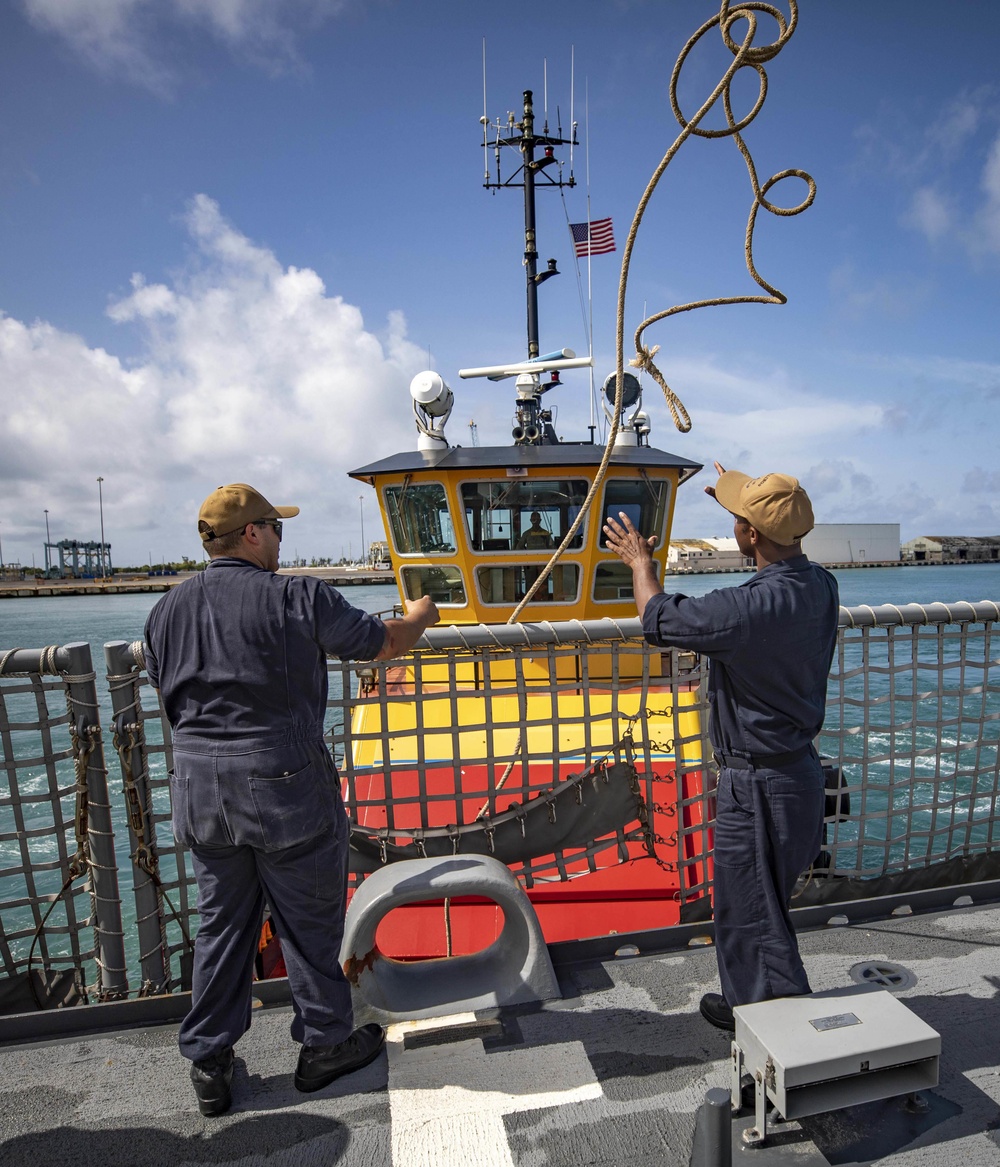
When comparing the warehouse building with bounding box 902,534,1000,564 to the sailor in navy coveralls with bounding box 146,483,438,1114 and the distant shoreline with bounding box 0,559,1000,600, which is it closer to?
the distant shoreline with bounding box 0,559,1000,600

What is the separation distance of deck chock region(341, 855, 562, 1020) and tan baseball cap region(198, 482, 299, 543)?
3.99 ft

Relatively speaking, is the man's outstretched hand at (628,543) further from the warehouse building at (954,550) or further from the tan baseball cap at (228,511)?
the warehouse building at (954,550)

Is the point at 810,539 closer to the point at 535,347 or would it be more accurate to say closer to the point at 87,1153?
the point at 535,347

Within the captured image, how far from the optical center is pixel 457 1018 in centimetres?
245

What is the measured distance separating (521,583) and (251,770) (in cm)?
580

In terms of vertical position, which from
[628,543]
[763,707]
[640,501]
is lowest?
[763,707]

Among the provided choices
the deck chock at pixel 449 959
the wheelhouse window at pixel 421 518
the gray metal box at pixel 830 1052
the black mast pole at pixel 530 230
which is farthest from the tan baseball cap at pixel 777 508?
the black mast pole at pixel 530 230

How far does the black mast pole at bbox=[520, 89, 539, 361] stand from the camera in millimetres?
10344

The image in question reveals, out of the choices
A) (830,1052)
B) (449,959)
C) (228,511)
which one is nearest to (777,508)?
Result: (830,1052)

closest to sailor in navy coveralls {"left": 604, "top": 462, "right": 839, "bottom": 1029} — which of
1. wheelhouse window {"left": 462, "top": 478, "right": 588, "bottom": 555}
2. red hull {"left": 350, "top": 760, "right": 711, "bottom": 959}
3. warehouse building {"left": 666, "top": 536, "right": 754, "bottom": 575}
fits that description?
red hull {"left": 350, "top": 760, "right": 711, "bottom": 959}

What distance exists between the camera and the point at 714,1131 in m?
1.41

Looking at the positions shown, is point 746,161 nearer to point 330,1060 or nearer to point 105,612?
point 330,1060

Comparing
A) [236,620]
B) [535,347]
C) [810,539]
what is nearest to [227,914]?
[236,620]

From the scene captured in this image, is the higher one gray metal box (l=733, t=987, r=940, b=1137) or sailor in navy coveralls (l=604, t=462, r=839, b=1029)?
sailor in navy coveralls (l=604, t=462, r=839, b=1029)
